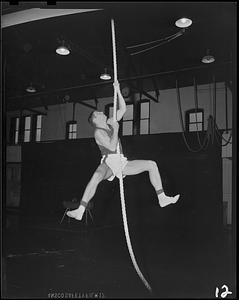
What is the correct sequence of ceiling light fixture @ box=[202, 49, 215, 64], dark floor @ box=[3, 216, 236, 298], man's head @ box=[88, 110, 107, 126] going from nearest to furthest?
dark floor @ box=[3, 216, 236, 298]
ceiling light fixture @ box=[202, 49, 215, 64]
man's head @ box=[88, 110, 107, 126]

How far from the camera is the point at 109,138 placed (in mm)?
3258

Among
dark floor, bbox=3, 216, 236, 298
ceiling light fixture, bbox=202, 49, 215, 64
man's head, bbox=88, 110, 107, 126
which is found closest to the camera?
dark floor, bbox=3, 216, 236, 298

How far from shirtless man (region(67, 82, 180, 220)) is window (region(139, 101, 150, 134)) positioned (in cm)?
17

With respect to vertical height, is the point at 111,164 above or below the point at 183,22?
below

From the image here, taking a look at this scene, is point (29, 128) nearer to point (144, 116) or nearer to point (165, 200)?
point (144, 116)

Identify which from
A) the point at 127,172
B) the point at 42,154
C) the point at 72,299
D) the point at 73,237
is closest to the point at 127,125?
the point at 127,172

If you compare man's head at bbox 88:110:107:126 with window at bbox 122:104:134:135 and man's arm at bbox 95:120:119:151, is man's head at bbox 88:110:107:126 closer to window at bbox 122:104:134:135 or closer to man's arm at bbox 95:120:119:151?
man's arm at bbox 95:120:119:151

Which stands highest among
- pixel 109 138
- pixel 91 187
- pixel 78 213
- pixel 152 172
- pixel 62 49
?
pixel 62 49

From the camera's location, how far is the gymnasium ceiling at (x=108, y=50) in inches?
122

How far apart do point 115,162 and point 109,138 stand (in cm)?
23

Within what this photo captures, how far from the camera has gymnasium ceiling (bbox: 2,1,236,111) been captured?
309 centimetres

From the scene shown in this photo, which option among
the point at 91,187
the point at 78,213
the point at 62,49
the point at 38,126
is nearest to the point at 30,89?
the point at 38,126

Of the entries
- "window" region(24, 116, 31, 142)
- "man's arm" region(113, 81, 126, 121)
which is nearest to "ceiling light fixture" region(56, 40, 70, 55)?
"man's arm" region(113, 81, 126, 121)

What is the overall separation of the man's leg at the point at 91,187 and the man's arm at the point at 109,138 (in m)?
0.18
